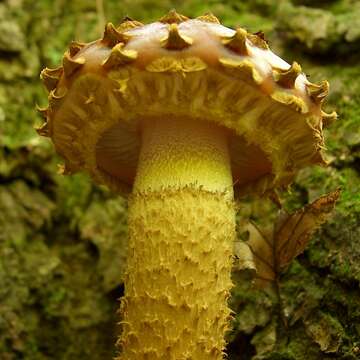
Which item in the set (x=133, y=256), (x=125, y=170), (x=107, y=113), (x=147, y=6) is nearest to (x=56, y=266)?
(x=125, y=170)

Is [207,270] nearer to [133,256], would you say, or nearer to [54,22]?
[133,256]

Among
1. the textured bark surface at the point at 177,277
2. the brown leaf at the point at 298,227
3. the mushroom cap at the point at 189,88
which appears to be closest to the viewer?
the mushroom cap at the point at 189,88

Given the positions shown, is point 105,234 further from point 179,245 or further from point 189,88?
point 189,88

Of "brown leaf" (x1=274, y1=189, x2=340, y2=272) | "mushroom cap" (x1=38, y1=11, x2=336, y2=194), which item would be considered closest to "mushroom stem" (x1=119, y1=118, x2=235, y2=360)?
"mushroom cap" (x1=38, y1=11, x2=336, y2=194)

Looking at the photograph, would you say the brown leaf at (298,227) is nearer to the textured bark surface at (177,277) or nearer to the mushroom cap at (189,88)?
the mushroom cap at (189,88)

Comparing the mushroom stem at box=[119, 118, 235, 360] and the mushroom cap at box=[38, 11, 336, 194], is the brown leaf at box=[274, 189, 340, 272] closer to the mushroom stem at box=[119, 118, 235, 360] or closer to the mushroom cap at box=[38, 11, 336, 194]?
the mushroom cap at box=[38, 11, 336, 194]

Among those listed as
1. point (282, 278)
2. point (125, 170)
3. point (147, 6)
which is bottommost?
point (282, 278)

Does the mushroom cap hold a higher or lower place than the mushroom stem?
higher

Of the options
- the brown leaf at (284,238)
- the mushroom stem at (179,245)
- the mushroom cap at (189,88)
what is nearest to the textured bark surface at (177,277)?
the mushroom stem at (179,245)
